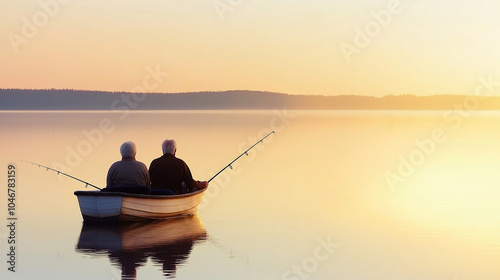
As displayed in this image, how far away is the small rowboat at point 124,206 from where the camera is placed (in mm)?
15562

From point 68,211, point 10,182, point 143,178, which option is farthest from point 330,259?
point 10,182

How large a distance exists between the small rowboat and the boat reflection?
14 cm

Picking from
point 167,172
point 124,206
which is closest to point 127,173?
point 124,206

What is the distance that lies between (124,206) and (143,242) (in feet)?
5.60

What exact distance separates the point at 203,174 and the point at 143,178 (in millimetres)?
10830

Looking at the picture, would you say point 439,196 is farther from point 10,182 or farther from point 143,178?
point 10,182

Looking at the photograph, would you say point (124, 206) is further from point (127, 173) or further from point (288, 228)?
point (288, 228)

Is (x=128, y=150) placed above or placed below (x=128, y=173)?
above

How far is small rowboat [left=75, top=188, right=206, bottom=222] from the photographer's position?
613 inches

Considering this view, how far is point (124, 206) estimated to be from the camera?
15.8m

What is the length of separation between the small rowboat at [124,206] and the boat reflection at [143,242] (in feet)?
0.45

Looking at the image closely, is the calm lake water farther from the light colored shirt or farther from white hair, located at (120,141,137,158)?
white hair, located at (120,141,137,158)

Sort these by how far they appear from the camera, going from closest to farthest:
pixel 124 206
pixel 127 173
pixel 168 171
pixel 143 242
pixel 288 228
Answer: pixel 143 242, pixel 124 206, pixel 127 173, pixel 288 228, pixel 168 171

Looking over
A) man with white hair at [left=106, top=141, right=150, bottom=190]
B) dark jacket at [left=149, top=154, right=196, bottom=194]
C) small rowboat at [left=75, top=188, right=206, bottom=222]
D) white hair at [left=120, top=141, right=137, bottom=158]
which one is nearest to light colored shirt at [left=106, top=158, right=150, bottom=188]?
man with white hair at [left=106, top=141, right=150, bottom=190]
